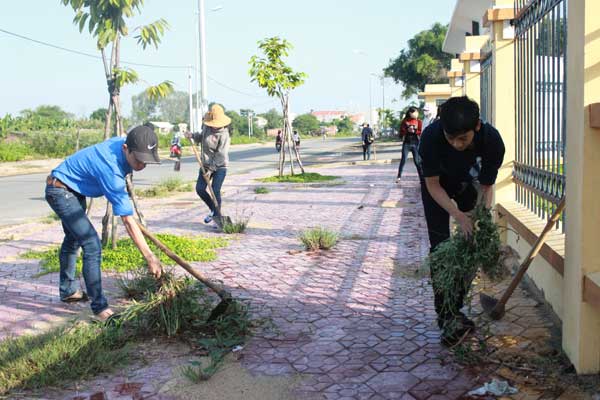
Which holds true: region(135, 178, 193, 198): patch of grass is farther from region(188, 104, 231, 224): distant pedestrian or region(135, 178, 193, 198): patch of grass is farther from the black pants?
the black pants

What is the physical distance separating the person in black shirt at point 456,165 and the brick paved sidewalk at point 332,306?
18.4 inches

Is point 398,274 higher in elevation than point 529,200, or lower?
lower

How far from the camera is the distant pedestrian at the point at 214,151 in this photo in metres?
9.29

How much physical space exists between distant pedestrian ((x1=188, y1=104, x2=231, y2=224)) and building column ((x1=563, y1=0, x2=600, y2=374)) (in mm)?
6110

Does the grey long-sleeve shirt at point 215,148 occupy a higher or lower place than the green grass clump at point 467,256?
higher

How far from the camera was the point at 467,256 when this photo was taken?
3.91m

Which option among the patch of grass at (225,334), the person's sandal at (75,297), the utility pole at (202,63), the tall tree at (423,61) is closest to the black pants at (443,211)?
the patch of grass at (225,334)

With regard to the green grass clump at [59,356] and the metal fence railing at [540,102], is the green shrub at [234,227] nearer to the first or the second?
the metal fence railing at [540,102]

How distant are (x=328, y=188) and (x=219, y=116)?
6.27 m

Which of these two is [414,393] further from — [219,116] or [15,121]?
[15,121]

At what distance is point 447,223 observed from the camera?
4352 millimetres

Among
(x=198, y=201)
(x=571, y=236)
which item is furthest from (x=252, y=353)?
(x=198, y=201)

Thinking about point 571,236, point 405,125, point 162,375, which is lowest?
point 162,375

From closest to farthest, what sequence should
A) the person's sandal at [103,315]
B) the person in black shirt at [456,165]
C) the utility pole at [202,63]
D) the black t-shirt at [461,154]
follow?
1. the person in black shirt at [456,165]
2. the black t-shirt at [461,154]
3. the person's sandal at [103,315]
4. the utility pole at [202,63]
